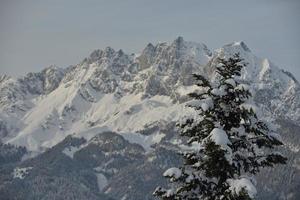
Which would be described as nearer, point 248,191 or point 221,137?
point 248,191

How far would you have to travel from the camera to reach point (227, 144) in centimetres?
2661

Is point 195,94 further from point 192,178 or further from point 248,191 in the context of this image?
point 248,191

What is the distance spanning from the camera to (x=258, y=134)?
27875 millimetres

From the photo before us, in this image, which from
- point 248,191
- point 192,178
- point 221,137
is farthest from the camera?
point 192,178

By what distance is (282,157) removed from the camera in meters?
27.7

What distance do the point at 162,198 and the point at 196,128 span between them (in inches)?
112

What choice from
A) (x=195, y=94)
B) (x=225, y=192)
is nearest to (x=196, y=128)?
(x=195, y=94)

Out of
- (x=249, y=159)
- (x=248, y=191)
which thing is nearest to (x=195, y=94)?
(x=249, y=159)

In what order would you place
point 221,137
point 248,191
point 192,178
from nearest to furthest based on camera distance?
point 248,191 → point 221,137 → point 192,178

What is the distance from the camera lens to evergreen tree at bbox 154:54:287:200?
89.9 feet

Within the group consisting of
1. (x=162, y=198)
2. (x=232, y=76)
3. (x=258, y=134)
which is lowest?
(x=162, y=198)

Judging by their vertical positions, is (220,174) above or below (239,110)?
below

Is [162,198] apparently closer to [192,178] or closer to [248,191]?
[192,178]

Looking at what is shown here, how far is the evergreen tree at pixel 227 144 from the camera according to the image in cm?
2739
